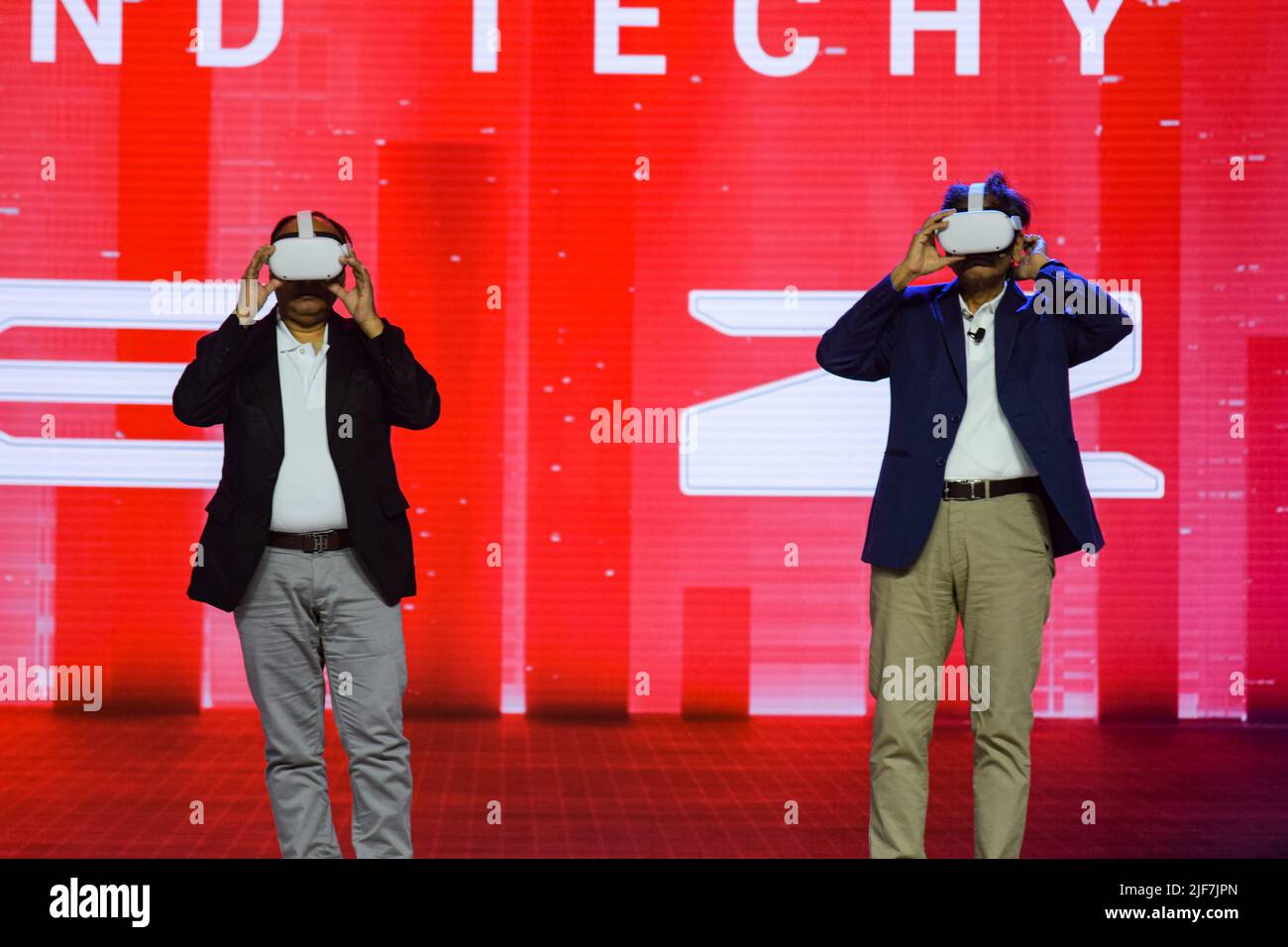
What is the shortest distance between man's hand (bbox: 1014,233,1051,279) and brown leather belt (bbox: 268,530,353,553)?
4.84ft

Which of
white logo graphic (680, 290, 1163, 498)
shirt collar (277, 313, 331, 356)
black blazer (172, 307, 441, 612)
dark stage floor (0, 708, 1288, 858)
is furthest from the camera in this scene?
white logo graphic (680, 290, 1163, 498)

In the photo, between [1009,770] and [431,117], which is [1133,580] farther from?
[431,117]

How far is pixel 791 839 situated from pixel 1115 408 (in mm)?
2427

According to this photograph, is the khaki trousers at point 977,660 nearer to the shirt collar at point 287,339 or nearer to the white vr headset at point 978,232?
the white vr headset at point 978,232

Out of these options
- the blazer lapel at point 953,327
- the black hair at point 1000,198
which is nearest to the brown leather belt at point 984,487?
the blazer lapel at point 953,327

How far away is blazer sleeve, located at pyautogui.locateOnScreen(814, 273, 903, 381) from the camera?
9.79 ft

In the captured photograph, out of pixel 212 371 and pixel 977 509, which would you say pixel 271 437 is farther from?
pixel 977 509

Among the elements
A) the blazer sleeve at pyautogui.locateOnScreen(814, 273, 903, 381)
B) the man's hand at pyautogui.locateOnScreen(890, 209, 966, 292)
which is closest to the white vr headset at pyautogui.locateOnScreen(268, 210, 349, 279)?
the blazer sleeve at pyautogui.locateOnScreen(814, 273, 903, 381)

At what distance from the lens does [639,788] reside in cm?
427

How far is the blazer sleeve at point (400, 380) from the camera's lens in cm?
288

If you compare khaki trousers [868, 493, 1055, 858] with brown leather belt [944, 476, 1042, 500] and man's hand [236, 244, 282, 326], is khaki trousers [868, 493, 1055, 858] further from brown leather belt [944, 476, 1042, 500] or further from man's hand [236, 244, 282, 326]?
man's hand [236, 244, 282, 326]

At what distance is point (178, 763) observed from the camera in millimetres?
4480
